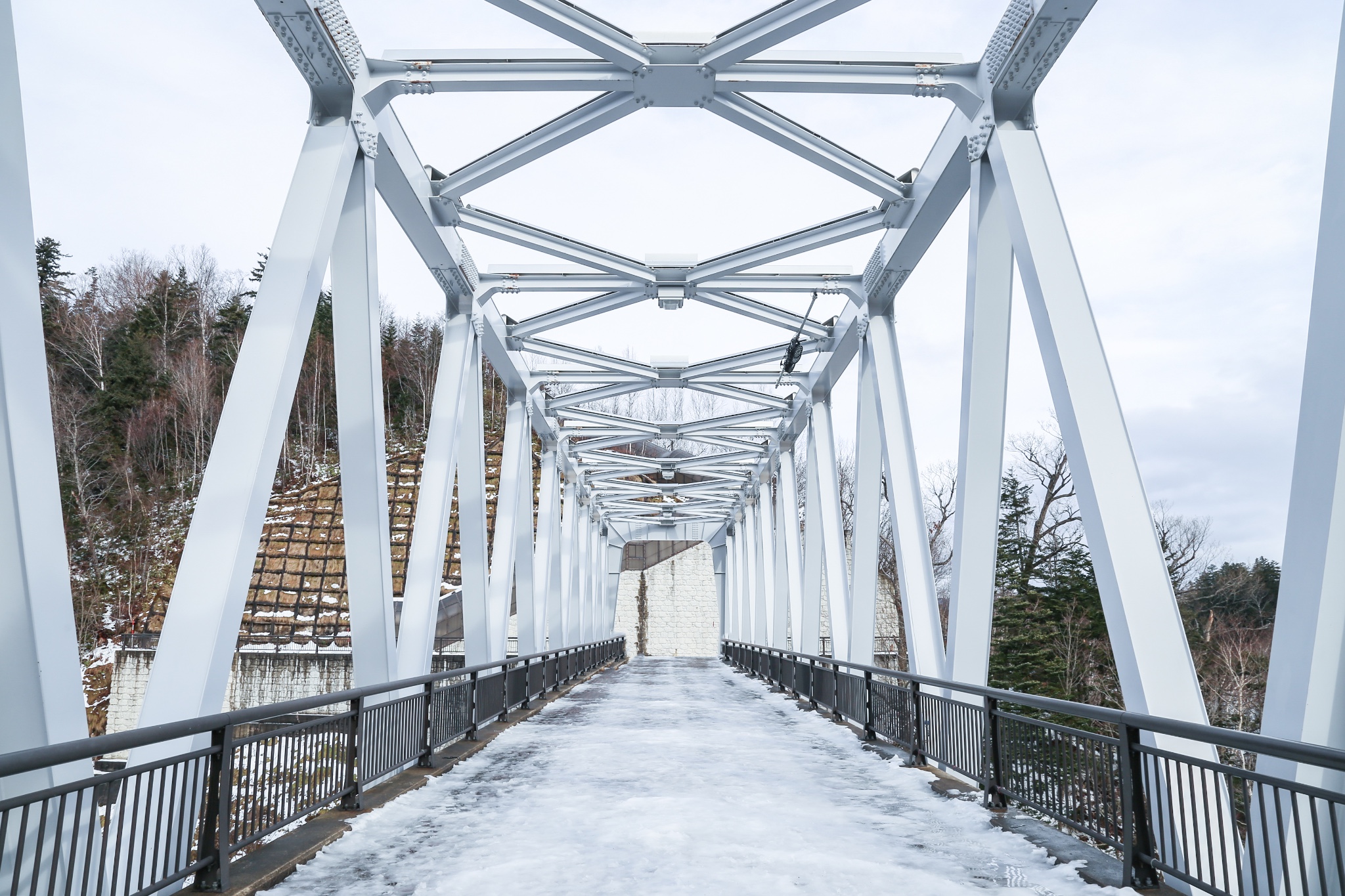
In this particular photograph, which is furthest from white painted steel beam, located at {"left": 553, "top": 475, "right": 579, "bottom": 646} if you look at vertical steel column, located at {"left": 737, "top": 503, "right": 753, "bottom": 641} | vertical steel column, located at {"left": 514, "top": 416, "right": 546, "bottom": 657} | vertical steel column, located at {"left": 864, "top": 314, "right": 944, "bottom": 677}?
vertical steel column, located at {"left": 864, "top": 314, "right": 944, "bottom": 677}

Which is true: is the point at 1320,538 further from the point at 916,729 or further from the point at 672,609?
the point at 672,609

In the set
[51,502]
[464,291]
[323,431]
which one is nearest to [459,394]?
[464,291]

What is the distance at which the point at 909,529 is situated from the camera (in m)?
9.51

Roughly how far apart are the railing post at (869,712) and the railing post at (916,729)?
5.09 feet

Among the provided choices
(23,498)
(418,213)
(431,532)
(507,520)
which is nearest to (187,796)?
(23,498)

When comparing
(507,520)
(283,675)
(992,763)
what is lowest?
(283,675)

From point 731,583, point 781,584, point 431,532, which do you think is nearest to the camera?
point 431,532

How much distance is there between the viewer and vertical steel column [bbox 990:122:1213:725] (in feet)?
15.4

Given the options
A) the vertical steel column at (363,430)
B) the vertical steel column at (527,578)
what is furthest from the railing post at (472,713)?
the vertical steel column at (527,578)

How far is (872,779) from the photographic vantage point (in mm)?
6609

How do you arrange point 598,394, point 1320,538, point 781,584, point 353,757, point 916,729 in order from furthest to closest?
point 781,584, point 598,394, point 916,729, point 353,757, point 1320,538

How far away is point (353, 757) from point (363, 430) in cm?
248

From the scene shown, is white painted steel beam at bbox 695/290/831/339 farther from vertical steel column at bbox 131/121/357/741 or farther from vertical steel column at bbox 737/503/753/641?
vertical steel column at bbox 737/503/753/641

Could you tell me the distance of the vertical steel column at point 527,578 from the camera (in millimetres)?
15633
